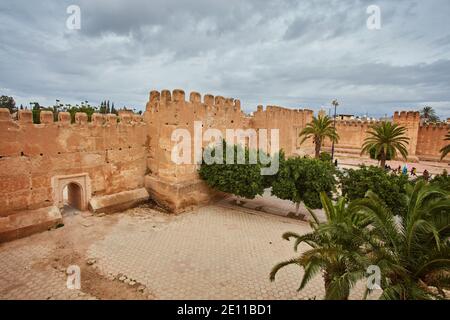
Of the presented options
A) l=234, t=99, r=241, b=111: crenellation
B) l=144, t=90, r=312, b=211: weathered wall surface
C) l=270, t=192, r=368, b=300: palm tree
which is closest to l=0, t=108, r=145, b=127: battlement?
l=144, t=90, r=312, b=211: weathered wall surface

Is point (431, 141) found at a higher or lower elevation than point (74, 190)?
higher

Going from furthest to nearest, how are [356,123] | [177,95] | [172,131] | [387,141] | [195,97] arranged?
[356,123]
[387,141]
[195,97]
[172,131]
[177,95]

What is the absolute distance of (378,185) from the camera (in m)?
11.3

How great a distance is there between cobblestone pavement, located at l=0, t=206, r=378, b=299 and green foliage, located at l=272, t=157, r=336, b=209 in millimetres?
1314

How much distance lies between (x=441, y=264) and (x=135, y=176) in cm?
1241

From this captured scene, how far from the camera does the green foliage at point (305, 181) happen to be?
39.4 feet

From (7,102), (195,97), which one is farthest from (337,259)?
(7,102)

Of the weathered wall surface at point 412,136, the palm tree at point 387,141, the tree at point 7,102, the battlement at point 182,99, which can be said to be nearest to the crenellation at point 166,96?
the battlement at point 182,99

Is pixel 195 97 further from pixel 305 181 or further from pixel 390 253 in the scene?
A: pixel 390 253

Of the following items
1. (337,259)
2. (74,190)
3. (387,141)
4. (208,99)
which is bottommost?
(74,190)

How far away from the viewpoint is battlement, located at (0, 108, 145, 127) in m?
9.89

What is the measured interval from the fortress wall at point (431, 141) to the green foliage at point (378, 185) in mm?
27658

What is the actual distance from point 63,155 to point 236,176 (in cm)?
723
